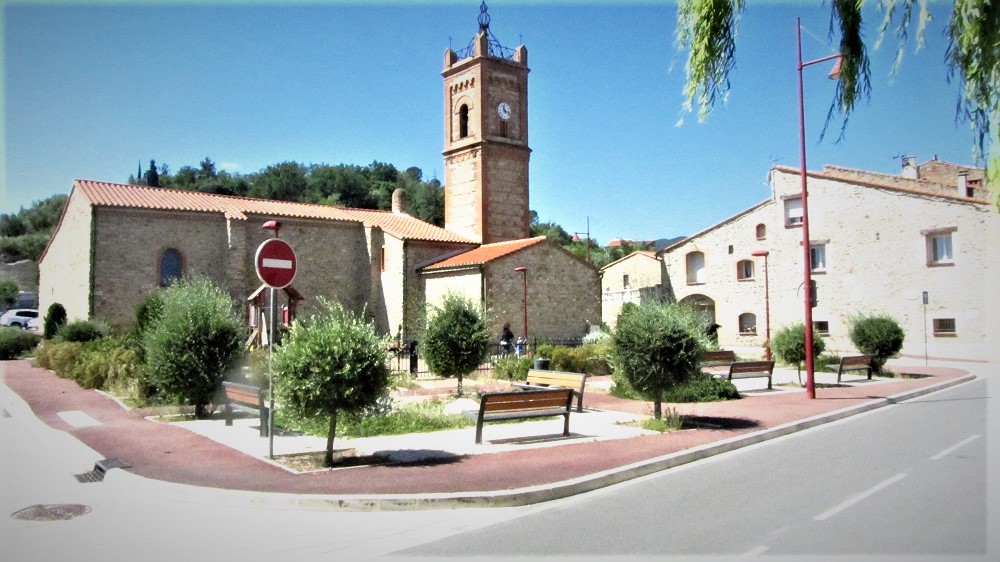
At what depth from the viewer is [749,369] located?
1711 centimetres

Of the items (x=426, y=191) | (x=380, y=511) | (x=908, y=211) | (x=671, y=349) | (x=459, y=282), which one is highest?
(x=426, y=191)

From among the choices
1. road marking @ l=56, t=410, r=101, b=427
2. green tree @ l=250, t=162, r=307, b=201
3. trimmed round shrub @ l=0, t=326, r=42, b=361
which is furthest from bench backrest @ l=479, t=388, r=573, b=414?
green tree @ l=250, t=162, r=307, b=201

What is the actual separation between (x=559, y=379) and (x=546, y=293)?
17101 millimetres

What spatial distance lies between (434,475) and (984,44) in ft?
21.1

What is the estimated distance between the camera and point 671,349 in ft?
36.3

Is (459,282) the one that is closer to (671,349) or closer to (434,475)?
(671,349)

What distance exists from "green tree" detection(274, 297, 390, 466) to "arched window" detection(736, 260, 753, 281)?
30790 mm

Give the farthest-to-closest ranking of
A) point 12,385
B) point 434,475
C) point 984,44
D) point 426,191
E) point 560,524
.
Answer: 1. point 426,191
2. point 12,385
3. point 434,475
4. point 560,524
5. point 984,44

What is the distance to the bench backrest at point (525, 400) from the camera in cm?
993

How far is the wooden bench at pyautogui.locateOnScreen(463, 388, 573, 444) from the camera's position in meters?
9.84

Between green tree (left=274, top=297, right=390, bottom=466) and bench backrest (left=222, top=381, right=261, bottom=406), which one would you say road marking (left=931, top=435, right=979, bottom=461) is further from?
bench backrest (left=222, top=381, right=261, bottom=406)

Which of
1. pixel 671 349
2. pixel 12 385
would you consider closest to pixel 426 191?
pixel 12 385

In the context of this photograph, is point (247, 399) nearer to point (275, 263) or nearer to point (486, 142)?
point (275, 263)

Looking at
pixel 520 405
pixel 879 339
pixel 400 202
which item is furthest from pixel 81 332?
pixel 879 339
